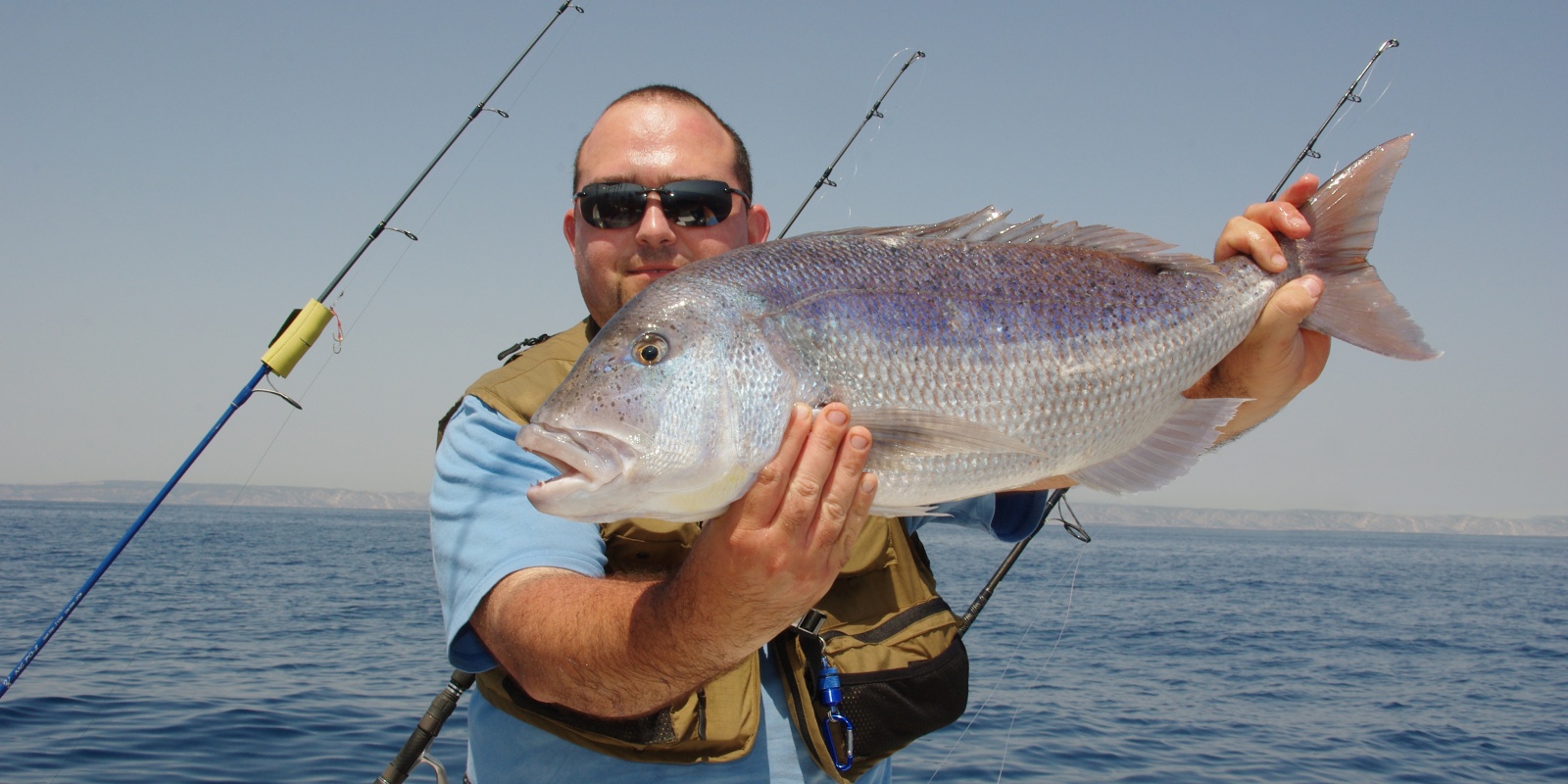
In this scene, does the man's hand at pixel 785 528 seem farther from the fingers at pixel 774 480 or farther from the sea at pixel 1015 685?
the sea at pixel 1015 685

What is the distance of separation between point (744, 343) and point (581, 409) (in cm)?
33

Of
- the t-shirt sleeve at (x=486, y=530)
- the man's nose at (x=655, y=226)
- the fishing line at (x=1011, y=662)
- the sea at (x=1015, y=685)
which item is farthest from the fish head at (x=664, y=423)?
the fishing line at (x=1011, y=662)

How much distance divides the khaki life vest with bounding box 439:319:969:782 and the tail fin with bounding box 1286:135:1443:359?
125 cm

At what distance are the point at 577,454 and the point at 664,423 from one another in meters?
0.17

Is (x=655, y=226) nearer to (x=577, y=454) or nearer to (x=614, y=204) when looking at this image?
(x=614, y=204)

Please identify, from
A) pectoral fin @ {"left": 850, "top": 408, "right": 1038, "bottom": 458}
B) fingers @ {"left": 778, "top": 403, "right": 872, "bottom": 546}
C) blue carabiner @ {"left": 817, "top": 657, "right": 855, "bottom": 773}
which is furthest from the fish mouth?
blue carabiner @ {"left": 817, "top": 657, "right": 855, "bottom": 773}

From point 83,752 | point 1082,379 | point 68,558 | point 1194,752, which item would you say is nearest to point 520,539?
point 1082,379

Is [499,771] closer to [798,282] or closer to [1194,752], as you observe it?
[798,282]

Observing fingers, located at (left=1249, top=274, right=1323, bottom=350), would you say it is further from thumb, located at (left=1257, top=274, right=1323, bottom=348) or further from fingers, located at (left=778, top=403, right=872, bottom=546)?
fingers, located at (left=778, top=403, right=872, bottom=546)

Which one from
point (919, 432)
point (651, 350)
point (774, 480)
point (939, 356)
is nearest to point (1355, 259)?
point (939, 356)

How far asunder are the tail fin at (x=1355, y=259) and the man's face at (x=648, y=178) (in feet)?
5.09

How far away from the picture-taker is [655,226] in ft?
9.05

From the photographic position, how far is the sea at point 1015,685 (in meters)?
10.0

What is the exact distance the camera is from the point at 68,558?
32.0m
